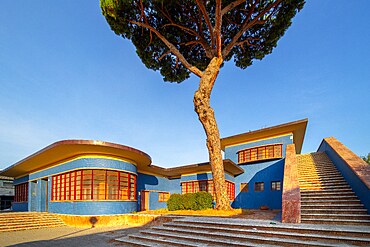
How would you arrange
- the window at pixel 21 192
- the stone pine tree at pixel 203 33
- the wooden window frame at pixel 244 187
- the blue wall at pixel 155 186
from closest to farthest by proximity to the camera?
the stone pine tree at pixel 203 33, the blue wall at pixel 155 186, the wooden window frame at pixel 244 187, the window at pixel 21 192

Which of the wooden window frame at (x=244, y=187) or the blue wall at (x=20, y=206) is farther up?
the wooden window frame at (x=244, y=187)

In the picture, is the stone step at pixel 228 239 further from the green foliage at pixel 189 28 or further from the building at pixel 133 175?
the green foliage at pixel 189 28

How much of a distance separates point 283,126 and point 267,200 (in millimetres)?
5527

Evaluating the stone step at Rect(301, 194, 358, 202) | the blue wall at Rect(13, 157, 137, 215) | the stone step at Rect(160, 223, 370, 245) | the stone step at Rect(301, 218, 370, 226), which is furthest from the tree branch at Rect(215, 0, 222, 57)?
the stone step at Rect(301, 218, 370, 226)

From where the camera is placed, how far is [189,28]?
1530 centimetres

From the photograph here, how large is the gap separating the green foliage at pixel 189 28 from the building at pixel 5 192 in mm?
21975

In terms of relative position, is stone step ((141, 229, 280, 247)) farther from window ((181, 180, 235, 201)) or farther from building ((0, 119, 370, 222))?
window ((181, 180, 235, 201))

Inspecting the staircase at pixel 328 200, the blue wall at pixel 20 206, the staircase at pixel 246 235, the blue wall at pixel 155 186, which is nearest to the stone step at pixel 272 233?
the staircase at pixel 246 235

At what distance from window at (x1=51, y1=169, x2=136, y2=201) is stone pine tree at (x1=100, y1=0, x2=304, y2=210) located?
575 cm

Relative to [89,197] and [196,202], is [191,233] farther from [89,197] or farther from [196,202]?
[89,197]

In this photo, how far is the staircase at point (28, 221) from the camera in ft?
38.9

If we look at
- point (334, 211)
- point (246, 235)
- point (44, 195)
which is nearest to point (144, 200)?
point (44, 195)

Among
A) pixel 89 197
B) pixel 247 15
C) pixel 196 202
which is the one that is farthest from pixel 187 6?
pixel 89 197

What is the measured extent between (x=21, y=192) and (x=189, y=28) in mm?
19975
